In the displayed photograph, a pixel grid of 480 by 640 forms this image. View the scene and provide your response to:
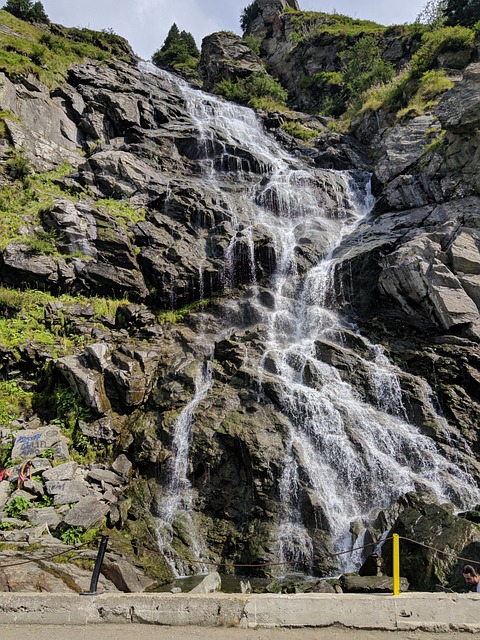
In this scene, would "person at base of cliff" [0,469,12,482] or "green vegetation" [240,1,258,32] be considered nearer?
"person at base of cliff" [0,469,12,482]

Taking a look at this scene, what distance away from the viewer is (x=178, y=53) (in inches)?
2159

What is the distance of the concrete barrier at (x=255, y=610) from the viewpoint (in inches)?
195

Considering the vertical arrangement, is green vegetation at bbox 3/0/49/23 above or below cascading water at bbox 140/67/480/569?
above

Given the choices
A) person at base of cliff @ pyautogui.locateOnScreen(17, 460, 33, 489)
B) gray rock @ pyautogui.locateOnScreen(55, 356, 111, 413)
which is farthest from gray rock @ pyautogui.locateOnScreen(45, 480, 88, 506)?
gray rock @ pyautogui.locateOnScreen(55, 356, 111, 413)

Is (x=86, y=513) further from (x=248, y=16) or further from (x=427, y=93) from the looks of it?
(x=248, y=16)

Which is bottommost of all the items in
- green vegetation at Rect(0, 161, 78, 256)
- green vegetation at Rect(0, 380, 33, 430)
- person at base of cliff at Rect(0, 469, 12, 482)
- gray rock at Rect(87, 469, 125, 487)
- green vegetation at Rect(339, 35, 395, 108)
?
gray rock at Rect(87, 469, 125, 487)

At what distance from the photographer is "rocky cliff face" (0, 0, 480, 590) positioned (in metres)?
12.5

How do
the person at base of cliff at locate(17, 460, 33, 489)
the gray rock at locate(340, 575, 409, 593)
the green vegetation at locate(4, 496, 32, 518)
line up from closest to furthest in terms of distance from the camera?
the gray rock at locate(340, 575, 409, 593) < the green vegetation at locate(4, 496, 32, 518) < the person at base of cliff at locate(17, 460, 33, 489)

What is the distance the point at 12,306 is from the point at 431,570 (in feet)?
56.5

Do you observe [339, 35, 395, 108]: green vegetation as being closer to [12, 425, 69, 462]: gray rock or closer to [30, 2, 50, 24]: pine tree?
[30, 2, 50, 24]: pine tree

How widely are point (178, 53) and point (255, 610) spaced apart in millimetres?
63498

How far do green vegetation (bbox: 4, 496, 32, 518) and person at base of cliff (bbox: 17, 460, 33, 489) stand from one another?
55cm

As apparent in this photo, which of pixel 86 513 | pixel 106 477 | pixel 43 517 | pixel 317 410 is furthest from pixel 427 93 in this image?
pixel 43 517

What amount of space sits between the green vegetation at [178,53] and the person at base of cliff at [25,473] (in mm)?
51406
